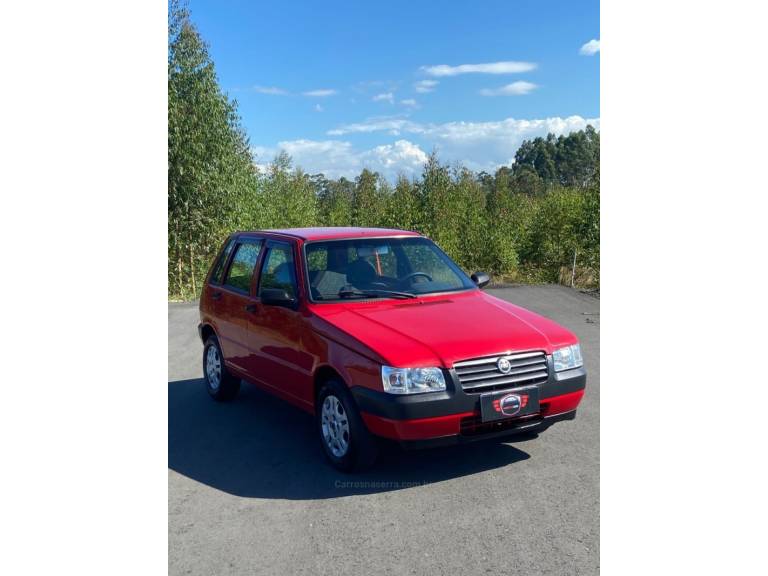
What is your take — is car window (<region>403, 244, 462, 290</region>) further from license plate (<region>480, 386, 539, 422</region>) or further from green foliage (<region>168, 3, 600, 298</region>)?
green foliage (<region>168, 3, 600, 298</region>)

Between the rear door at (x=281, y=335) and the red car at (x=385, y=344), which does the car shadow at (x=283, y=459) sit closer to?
the red car at (x=385, y=344)

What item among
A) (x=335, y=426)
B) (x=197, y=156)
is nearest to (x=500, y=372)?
(x=335, y=426)

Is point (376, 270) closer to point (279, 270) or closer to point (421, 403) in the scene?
point (279, 270)

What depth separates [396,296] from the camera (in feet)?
20.5

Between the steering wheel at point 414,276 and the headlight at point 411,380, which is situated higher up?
the steering wheel at point 414,276

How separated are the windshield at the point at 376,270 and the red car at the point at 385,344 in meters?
0.01

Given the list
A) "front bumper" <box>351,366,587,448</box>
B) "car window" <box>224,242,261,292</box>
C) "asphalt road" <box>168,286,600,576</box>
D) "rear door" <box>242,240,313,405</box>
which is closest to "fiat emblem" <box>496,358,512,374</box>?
"front bumper" <box>351,366,587,448</box>

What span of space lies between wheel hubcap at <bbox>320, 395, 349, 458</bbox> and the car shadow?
0.62 feet

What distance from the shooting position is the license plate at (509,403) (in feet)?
16.3

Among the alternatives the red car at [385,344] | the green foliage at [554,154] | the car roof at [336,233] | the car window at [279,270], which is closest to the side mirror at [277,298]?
the red car at [385,344]

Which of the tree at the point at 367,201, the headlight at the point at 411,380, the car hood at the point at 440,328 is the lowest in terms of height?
the headlight at the point at 411,380
